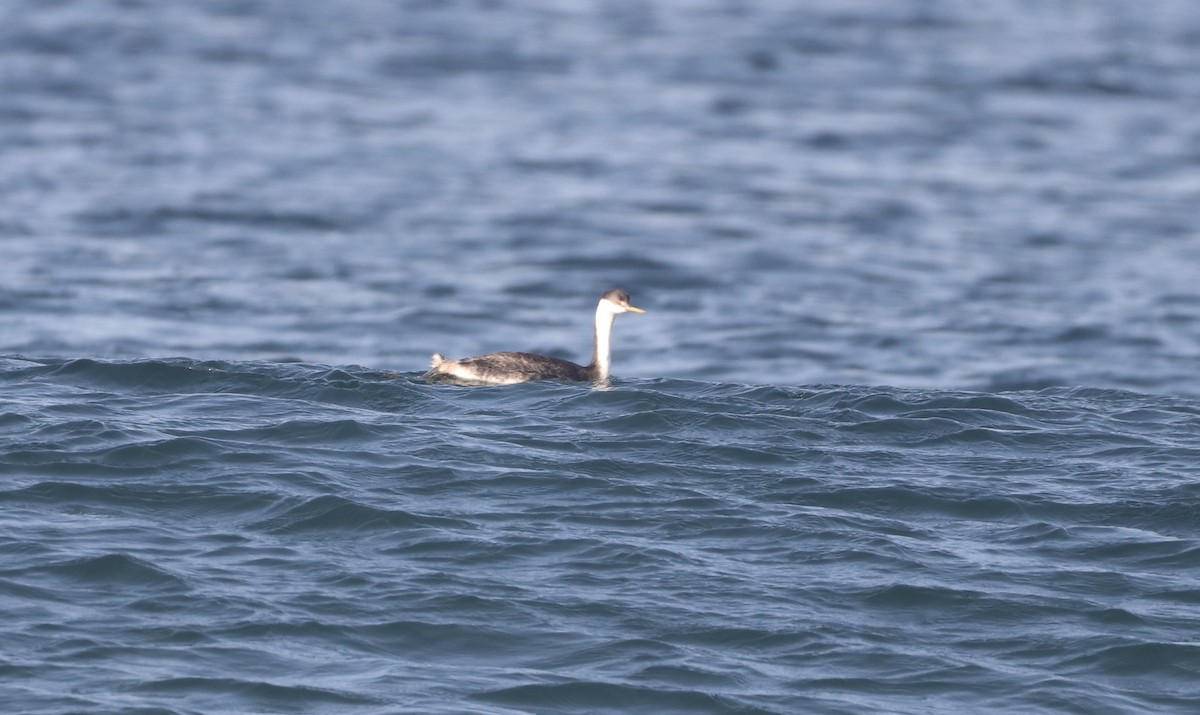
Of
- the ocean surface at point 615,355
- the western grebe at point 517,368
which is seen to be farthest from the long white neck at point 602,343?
the ocean surface at point 615,355

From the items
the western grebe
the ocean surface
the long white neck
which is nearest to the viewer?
the ocean surface

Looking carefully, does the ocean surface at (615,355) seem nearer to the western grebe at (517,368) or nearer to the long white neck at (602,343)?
the western grebe at (517,368)

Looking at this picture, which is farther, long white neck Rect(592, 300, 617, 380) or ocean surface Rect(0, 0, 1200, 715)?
long white neck Rect(592, 300, 617, 380)

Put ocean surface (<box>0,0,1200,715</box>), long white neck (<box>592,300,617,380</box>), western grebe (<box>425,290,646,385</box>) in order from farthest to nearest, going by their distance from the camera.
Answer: long white neck (<box>592,300,617,380</box>)
western grebe (<box>425,290,646,385</box>)
ocean surface (<box>0,0,1200,715</box>)

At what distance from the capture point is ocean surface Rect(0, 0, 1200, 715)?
11000mm

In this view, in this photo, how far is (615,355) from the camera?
1156 inches

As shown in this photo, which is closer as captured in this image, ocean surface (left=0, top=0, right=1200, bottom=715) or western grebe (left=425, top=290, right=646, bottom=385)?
ocean surface (left=0, top=0, right=1200, bottom=715)

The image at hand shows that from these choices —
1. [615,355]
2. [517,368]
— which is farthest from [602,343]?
[615,355]

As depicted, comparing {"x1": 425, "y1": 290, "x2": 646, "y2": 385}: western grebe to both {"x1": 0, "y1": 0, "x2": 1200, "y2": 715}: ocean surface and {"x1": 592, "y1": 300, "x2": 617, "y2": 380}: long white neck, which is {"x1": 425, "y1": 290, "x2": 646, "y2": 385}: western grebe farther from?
{"x1": 0, "y1": 0, "x2": 1200, "y2": 715}: ocean surface

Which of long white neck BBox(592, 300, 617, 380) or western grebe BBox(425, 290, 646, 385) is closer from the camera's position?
western grebe BBox(425, 290, 646, 385)

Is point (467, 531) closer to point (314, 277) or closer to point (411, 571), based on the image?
point (411, 571)

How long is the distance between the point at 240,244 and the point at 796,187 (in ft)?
40.8

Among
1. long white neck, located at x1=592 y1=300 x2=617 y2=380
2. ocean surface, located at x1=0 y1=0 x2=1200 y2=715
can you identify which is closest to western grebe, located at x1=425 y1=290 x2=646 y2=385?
long white neck, located at x1=592 y1=300 x2=617 y2=380

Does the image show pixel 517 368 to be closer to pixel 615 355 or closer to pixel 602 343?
pixel 602 343
